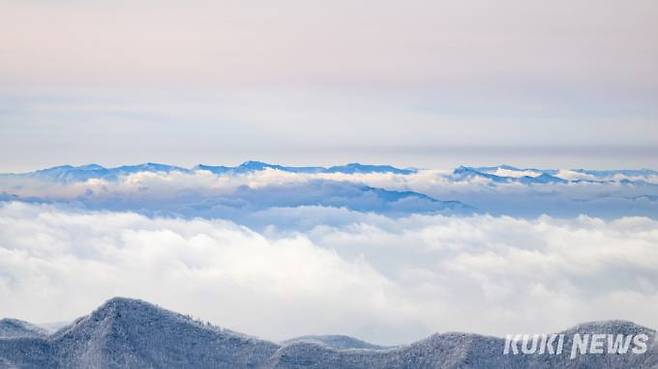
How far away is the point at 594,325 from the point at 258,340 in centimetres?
1440

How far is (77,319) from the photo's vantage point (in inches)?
1817

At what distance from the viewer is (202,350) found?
43938mm

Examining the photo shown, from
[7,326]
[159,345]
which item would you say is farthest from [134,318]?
[7,326]

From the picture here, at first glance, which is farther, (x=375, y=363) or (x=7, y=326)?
(x=7, y=326)

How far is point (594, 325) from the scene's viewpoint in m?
41.8

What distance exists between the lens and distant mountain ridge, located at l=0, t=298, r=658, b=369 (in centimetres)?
4131

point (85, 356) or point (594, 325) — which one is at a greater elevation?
point (594, 325)

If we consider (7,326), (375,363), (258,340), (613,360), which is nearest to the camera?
(613,360)

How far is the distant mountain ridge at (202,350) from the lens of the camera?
41.3m

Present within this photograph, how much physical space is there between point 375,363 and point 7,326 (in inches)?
740

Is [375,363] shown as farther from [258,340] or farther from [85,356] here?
[85,356]

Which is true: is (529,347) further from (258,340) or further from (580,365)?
(258,340)

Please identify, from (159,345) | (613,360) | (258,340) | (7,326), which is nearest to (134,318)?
(159,345)

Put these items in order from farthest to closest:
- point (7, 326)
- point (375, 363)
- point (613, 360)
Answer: point (7, 326) → point (375, 363) → point (613, 360)
